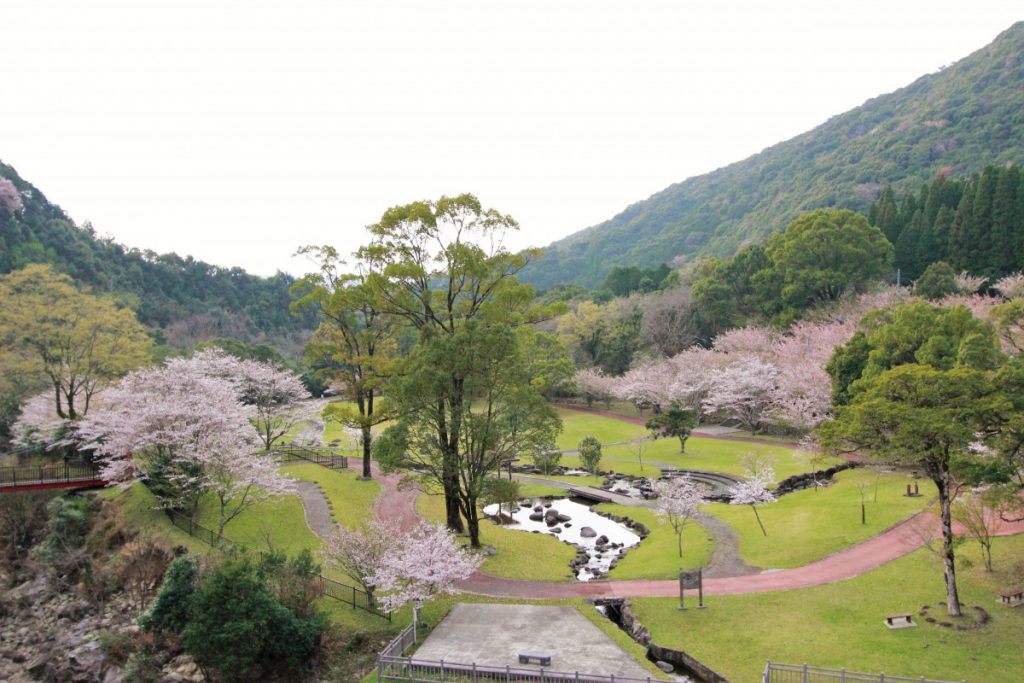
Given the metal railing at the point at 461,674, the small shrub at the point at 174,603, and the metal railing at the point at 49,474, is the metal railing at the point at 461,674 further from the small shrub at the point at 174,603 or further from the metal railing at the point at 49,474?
the metal railing at the point at 49,474

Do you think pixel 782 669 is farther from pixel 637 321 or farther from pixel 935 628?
pixel 637 321

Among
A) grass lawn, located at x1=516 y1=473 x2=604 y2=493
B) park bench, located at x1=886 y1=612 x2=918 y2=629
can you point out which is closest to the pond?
grass lawn, located at x1=516 y1=473 x2=604 y2=493

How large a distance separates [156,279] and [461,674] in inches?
3471

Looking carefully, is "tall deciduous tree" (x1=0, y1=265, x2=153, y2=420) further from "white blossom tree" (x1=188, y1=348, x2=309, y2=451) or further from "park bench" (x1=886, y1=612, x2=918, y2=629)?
"park bench" (x1=886, y1=612, x2=918, y2=629)

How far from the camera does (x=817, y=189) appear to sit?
344 feet

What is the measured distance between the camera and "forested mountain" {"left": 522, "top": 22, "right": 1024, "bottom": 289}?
3531 inches

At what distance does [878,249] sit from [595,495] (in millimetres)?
37899

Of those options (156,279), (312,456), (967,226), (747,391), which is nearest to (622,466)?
(747,391)

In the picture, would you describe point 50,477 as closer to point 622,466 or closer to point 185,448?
point 185,448

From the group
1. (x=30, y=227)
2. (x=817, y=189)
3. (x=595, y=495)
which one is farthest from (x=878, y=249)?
(x=30, y=227)

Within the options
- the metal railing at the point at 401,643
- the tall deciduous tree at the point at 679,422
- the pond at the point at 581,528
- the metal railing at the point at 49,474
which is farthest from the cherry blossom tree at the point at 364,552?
the tall deciduous tree at the point at 679,422

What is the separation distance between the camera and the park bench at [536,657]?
581 inches

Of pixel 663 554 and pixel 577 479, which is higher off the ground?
pixel 663 554

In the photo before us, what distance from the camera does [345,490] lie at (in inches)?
1284
